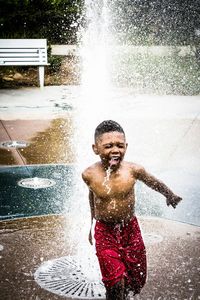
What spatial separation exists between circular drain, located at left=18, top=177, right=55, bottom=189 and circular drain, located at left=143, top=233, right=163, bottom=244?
155cm

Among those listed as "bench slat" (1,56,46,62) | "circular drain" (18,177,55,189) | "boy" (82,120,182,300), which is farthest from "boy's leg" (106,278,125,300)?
"bench slat" (1,56,46,62)

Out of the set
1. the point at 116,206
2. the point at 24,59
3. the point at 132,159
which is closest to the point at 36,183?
the point at 132,159

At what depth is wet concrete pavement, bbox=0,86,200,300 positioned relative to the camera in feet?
9.88

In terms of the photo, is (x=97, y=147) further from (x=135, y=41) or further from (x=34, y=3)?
(x=135, y=41)

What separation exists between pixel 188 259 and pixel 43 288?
1083 millimetres

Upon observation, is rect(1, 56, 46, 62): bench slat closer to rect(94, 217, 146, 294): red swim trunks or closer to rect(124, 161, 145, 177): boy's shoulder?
rect(124, 161, 145, 177): boy's shoulder

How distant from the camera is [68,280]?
2.98m

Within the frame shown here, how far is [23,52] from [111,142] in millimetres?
10719

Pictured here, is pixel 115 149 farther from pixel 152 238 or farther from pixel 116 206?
pixel 152 238

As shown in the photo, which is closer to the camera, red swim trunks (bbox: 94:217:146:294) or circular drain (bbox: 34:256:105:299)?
red swim trunks (bbox: 94:217:146:294)

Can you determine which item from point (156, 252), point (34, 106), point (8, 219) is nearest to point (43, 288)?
point (156, 252)

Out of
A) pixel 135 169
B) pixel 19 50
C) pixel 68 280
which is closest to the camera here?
pixel 135 169

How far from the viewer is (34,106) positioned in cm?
990

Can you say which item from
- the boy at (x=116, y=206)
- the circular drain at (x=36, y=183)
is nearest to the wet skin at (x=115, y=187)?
the boy at (x=116, y=206)
